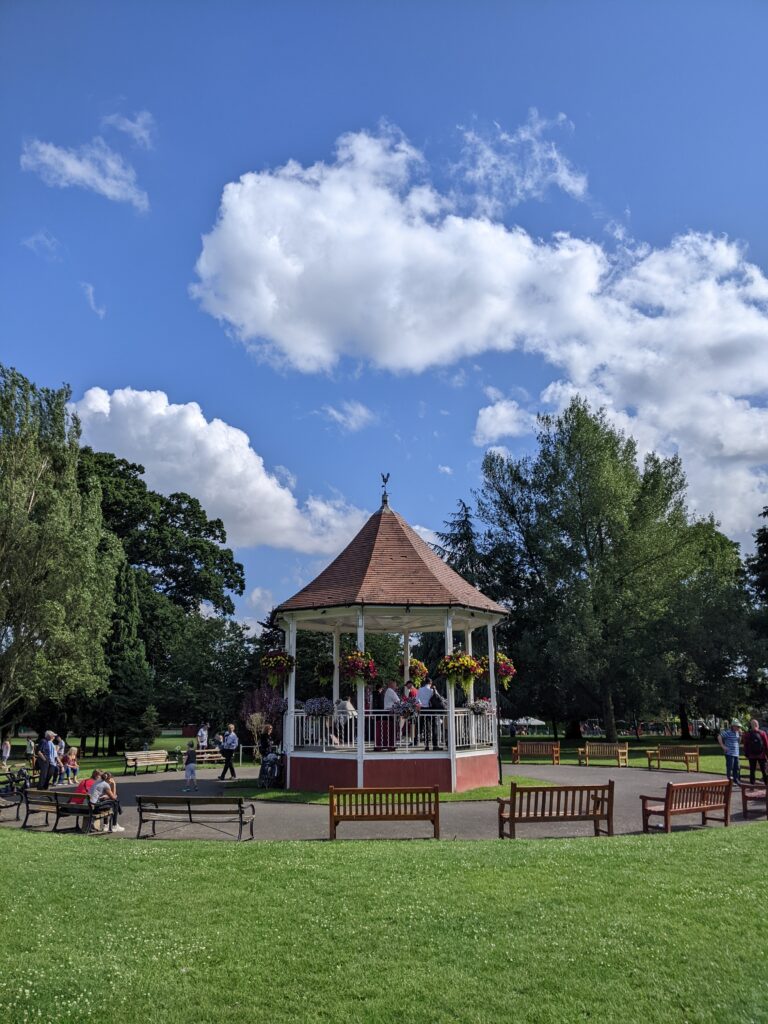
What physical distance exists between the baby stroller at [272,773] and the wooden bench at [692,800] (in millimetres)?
9183

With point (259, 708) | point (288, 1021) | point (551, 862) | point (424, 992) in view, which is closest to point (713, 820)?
point (551, 862)

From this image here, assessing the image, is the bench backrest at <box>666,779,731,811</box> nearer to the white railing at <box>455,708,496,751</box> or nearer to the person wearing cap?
the person wearing cap

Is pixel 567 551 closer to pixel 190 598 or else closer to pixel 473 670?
pixel 473 670

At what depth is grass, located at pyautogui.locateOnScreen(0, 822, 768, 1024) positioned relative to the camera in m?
5.40

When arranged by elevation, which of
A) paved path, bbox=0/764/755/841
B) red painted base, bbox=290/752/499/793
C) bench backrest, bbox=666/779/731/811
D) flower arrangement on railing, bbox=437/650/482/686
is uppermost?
flower arrangement on railing, bbox=437/650/482/686

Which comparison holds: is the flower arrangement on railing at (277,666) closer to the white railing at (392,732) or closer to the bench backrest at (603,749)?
the white railing at (392,732)

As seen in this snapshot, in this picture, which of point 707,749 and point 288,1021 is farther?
point 707,749

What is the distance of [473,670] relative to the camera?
17.8 metres

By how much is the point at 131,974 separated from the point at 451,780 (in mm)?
12158

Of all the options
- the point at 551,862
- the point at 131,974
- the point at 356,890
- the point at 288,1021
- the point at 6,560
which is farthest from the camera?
the point at 6,560

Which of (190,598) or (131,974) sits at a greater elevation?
(190,598)

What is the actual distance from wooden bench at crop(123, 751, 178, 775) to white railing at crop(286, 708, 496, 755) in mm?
8706

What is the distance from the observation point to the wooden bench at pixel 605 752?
25312 mm

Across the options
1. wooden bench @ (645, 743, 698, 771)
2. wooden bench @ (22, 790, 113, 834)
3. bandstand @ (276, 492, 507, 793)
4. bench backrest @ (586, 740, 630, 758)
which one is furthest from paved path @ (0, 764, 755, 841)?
bench backrest @ (586, 740, 630, 758)
